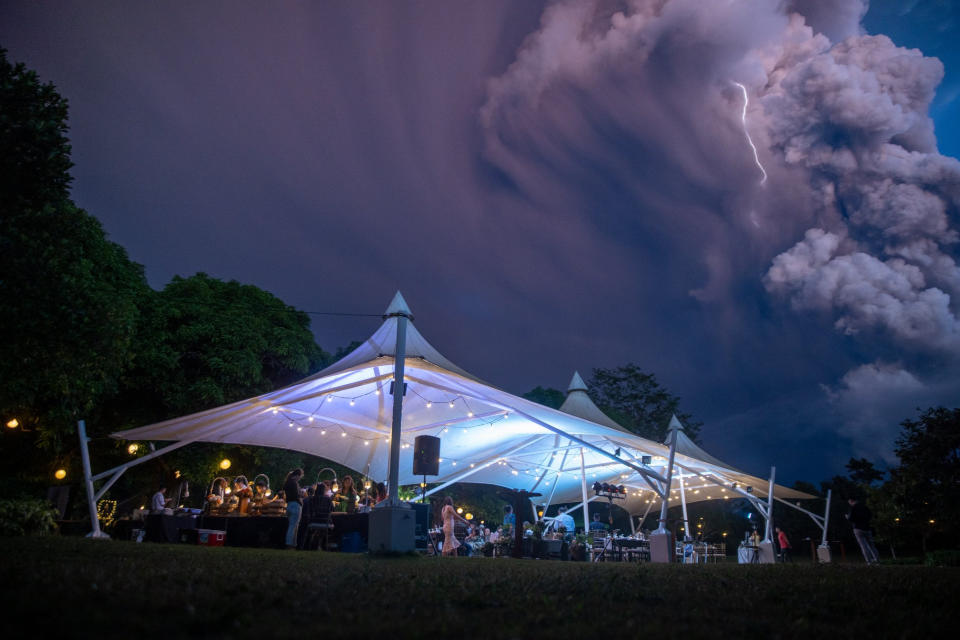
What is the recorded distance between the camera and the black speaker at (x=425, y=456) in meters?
9.65

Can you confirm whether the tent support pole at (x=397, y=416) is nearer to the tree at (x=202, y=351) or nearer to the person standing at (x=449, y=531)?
the person standing at (x=449, y=531)

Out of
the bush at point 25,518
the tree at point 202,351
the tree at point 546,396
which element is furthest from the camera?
the tree at point 546,396

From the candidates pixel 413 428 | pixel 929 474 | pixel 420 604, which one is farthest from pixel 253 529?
pixel 929 474

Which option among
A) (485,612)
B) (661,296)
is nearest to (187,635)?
(485,612)

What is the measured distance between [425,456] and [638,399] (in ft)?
86.9

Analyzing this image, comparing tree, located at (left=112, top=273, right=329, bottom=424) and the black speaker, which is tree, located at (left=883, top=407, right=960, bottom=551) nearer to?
the black speaker

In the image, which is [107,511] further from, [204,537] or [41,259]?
[41,259]

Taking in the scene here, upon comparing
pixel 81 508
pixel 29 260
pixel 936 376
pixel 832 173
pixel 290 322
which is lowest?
pixel 81 508

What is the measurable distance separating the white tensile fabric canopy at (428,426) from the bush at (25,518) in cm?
181

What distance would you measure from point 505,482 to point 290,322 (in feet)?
33.8

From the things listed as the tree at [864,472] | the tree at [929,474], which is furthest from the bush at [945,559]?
the tree at [864,472]

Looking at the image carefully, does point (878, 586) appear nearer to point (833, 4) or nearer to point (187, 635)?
point (187, 635)

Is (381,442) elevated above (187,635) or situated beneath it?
Answer: elevated above

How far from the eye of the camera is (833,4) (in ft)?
119
